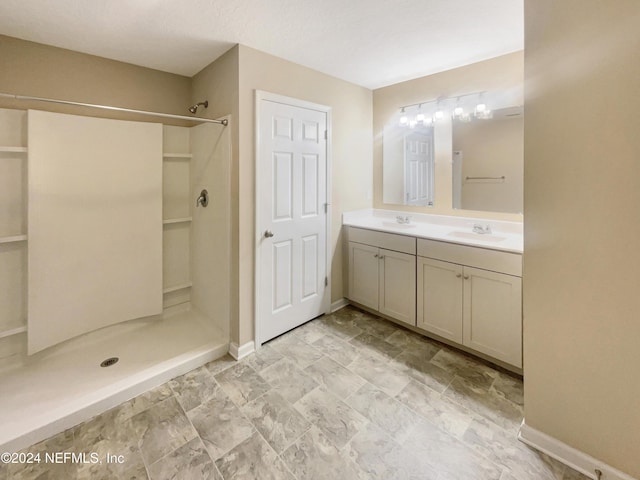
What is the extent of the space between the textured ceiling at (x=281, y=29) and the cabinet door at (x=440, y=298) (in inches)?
65.2

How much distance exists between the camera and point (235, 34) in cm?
204

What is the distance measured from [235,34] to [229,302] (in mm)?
1955

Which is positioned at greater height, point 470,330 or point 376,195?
point 376,195

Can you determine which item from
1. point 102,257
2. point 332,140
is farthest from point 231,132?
point 102,257

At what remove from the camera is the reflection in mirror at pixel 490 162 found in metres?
2.46

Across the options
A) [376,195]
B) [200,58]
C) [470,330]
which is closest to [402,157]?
[376,195]

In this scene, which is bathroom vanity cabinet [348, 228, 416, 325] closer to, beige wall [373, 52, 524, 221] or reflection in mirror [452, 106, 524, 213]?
beige wall [373, 52, 524, 221]

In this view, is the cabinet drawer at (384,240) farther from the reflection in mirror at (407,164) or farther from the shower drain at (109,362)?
the shower drain at (109,362)

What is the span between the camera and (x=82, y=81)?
2.36 m

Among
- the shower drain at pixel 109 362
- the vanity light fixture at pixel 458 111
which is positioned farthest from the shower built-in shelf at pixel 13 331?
the vanity light fixture at pixel 458 111

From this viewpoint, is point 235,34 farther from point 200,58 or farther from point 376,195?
point 376,195

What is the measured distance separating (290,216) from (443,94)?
6.05 feet

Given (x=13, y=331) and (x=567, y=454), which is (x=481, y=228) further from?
(x=13, y=331)

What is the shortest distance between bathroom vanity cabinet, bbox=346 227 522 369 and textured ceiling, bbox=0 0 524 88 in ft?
4.90
